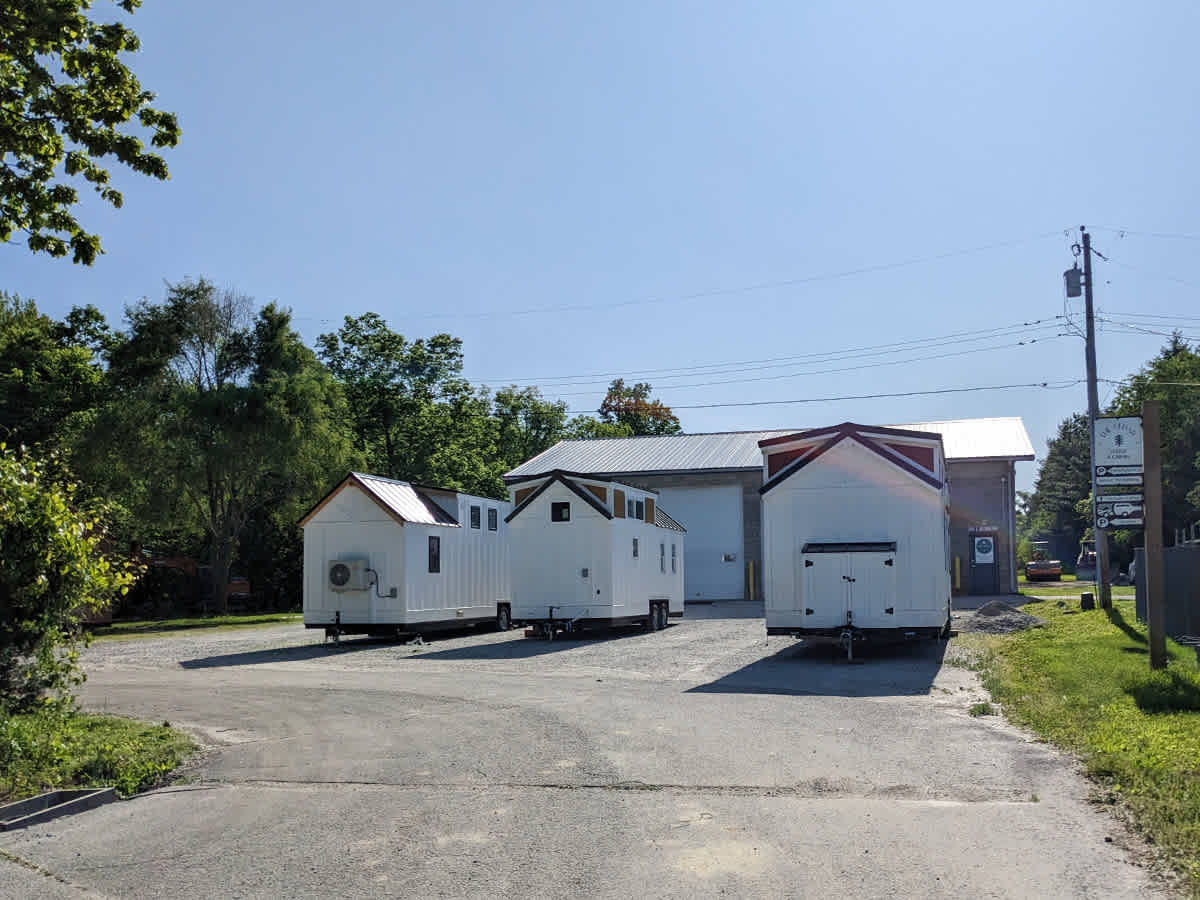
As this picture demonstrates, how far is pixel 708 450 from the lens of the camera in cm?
4500

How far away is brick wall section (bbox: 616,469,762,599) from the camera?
41375mm

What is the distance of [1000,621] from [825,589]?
8.95m

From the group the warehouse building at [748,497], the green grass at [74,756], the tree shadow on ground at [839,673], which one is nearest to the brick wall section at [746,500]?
the warehouse building at [748,497]

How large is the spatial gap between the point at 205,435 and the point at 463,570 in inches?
643

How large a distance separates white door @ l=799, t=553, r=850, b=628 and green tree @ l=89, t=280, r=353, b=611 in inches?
1021

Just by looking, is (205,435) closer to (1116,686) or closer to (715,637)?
(715,637)

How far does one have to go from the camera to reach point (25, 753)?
942cm

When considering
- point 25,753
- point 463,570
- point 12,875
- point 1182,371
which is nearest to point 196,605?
point 463,570

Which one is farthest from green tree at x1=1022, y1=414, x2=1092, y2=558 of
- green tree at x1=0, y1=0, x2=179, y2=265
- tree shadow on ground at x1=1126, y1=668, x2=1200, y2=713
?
green tree at x1=0, y1=0, x2=179, y2=265

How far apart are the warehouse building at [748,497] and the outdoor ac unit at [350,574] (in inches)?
658

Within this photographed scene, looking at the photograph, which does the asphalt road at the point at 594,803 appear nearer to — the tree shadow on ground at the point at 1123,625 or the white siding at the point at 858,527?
the white siding at the point at 858,527

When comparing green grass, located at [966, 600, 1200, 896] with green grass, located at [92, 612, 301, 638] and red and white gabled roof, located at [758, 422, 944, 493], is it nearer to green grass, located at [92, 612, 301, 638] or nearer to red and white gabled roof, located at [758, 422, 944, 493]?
red and white gabled roof, located at [758, 422, 944, 493]

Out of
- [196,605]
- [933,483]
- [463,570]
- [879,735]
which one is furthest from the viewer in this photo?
[196,605]

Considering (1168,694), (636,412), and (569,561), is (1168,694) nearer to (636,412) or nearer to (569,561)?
(569,561)
